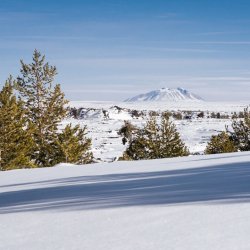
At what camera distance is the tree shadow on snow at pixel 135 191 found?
4809mm

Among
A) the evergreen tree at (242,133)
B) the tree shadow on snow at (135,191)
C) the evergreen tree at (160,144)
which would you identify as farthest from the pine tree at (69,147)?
the tree shadow on snow at (135,191)

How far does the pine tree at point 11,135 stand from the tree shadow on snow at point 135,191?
20161 millimetres

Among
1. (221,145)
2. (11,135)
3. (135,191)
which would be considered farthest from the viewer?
(221,145)

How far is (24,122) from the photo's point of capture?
29.1m

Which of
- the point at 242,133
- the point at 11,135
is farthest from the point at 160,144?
the point at 11,135

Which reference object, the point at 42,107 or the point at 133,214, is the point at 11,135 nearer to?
the point at 42,107

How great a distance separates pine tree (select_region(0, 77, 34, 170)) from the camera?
27.1 meters

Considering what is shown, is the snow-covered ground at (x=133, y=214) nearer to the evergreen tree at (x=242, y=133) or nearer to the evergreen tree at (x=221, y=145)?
the evergreen tree at (x=221, y=145)

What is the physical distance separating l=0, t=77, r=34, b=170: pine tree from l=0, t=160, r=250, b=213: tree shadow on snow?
2016cm

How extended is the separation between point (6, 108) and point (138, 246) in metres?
25.7

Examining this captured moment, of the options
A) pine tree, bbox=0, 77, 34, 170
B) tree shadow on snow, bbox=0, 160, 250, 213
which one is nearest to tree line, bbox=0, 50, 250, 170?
pine tree, bbox=0, 77, 34, 170

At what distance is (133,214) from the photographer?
4.15m

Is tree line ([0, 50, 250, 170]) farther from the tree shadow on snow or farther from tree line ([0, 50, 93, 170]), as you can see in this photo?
the tree shadow on snow

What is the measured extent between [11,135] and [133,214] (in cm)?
2501
